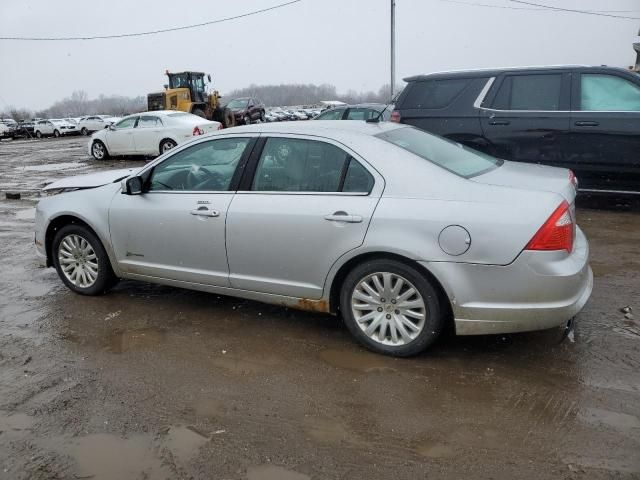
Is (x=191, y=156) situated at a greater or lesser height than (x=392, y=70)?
lesser

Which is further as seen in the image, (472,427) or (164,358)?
(164,358)

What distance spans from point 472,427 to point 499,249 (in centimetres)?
99

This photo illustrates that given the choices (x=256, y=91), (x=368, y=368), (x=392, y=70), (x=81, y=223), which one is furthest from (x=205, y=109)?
(x=256, y=91)

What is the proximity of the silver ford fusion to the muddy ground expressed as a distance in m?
0.32

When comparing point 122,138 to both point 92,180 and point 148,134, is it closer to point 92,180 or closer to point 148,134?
point 148,134

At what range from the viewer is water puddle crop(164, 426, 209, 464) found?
2.68m

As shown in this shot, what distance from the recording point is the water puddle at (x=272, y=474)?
249cm

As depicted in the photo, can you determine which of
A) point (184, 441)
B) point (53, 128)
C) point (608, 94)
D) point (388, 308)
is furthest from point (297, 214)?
point (53, 128)

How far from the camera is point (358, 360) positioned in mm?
3543

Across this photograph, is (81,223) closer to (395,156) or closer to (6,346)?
(6,346)

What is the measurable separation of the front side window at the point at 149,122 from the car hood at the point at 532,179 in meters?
13.9

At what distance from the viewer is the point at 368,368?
3.43 m

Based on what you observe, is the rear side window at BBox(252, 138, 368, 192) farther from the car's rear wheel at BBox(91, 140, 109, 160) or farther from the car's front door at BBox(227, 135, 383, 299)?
the car's rear wheel at BBox(91, 140, 109, 160)

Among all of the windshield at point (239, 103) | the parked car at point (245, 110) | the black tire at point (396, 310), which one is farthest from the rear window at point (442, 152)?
the windshield at point (239, 103)
